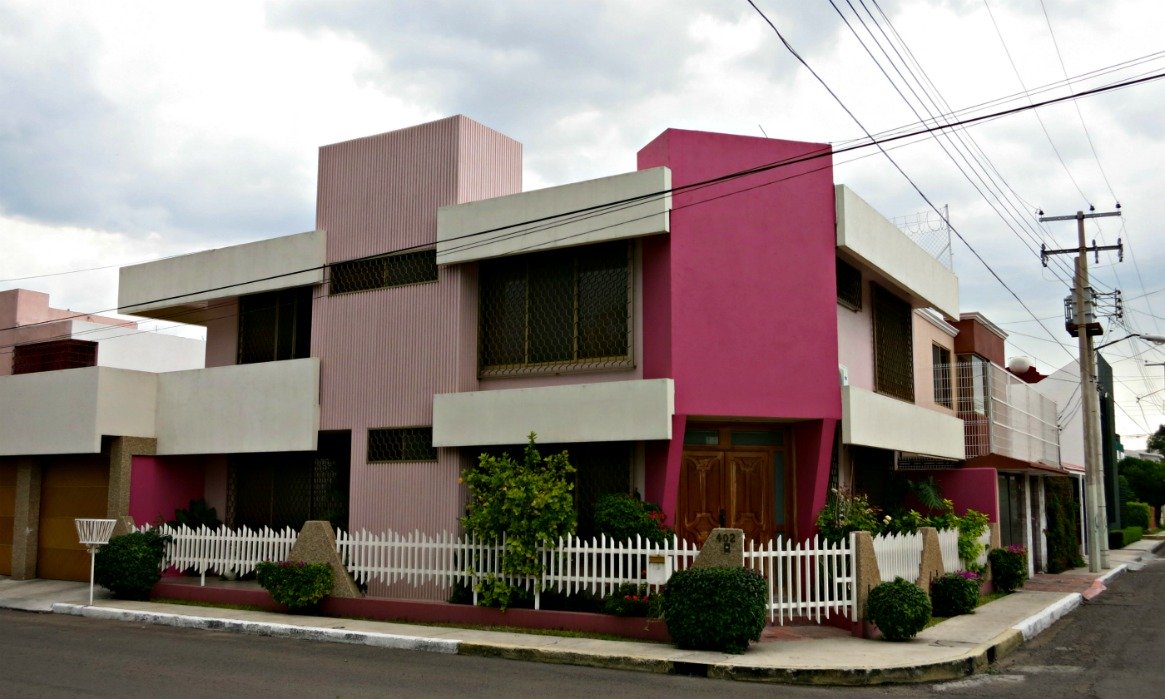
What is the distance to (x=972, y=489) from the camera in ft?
62.5

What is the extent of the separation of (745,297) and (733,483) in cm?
280

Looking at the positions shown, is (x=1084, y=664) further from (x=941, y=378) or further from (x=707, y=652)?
(x=941, y=378)

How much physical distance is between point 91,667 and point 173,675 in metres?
1.08

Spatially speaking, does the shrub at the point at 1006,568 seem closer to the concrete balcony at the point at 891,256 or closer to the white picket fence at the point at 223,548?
the concrete balcony at the point at 891,256

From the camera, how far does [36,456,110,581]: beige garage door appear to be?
18969 millimetres

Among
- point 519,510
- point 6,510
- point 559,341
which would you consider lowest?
point 6,510

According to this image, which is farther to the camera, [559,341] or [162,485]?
[162,485]

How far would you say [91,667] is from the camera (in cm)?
1063

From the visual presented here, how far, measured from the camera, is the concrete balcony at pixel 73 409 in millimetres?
18125

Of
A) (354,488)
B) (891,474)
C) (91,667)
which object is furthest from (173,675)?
(891,474)

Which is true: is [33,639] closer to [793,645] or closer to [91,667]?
[91,667]

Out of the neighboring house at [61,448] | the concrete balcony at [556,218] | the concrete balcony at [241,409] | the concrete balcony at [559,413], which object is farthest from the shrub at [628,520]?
the neighboring house at [61,448]

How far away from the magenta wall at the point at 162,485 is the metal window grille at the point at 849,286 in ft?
39.5

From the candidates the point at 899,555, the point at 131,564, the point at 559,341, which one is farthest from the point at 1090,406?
the point at 131,564
